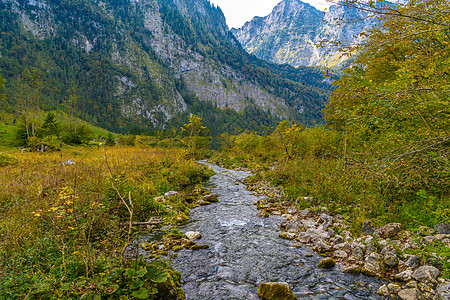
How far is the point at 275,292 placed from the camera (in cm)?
461

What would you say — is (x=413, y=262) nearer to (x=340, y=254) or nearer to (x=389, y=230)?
(x=389, y=230)

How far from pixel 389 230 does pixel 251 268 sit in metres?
4.46

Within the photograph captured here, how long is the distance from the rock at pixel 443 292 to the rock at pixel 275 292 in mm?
2739

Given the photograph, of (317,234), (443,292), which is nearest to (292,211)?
(317,234)

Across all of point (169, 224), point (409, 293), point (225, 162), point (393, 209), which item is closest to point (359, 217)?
point (393, 209)

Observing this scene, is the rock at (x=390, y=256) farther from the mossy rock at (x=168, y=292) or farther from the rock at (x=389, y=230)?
the mossy rock at (x=168, y=292)

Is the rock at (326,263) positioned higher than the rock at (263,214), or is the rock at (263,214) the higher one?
the rock at (326,263)

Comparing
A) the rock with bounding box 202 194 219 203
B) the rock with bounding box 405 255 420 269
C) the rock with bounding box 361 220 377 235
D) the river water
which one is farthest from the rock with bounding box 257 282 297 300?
the rock with bounding box 202 194 219 203

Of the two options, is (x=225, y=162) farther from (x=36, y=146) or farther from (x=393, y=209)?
(x=393, y=209)

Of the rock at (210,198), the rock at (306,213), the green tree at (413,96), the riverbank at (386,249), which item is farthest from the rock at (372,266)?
the rock at (210,198)

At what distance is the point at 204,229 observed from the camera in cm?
866

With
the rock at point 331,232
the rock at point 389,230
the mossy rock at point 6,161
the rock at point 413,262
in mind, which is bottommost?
the rock at point 331,232

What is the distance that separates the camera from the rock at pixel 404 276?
4.76 metres

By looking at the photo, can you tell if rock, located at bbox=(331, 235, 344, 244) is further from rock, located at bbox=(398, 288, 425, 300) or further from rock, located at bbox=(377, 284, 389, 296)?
rock, located at bbox=(398, 288, 425, 300)
